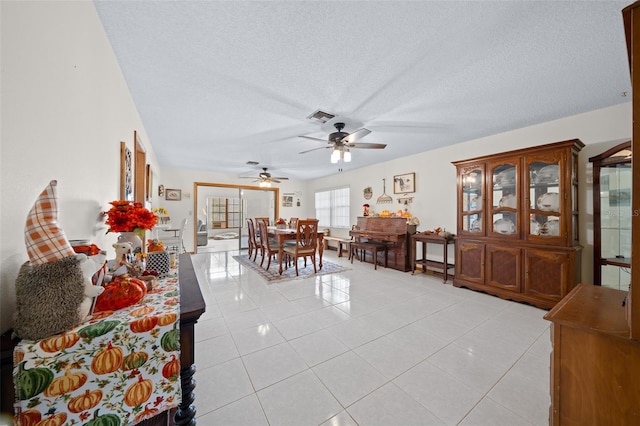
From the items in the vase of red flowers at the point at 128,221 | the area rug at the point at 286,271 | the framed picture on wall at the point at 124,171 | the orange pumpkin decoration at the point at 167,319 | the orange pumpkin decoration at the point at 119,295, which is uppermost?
the framed picture on wall at the point at 124,171

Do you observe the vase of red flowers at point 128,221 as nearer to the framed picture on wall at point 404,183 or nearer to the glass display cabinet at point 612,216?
the glass display cabinet at point 612,216

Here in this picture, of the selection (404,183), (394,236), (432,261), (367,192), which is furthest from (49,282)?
(367,192)

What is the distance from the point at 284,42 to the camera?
166cm

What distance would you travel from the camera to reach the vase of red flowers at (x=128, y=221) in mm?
1246

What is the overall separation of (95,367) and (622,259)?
446 cm

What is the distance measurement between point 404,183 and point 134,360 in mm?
5016

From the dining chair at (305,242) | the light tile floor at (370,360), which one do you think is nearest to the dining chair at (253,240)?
the dining chair at (305,242)

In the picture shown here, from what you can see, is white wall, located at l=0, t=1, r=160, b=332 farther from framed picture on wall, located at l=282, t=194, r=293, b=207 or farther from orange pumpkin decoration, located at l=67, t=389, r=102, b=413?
framed picture on wall, located at l=282, t=194, r=293, b=207

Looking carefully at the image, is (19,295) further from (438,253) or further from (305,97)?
(438,253)

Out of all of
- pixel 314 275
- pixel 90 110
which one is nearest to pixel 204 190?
pixel 314 275

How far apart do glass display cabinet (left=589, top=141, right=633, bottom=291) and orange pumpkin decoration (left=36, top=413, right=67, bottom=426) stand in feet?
14.4

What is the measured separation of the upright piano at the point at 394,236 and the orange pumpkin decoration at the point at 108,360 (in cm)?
436

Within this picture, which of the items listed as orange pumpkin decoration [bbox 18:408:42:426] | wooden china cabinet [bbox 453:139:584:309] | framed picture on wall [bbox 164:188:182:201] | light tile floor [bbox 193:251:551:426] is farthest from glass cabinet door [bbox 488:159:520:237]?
framed picture on wall [bbox 164:188:182:201]

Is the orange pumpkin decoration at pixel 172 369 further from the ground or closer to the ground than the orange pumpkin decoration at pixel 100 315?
closer to the ground
